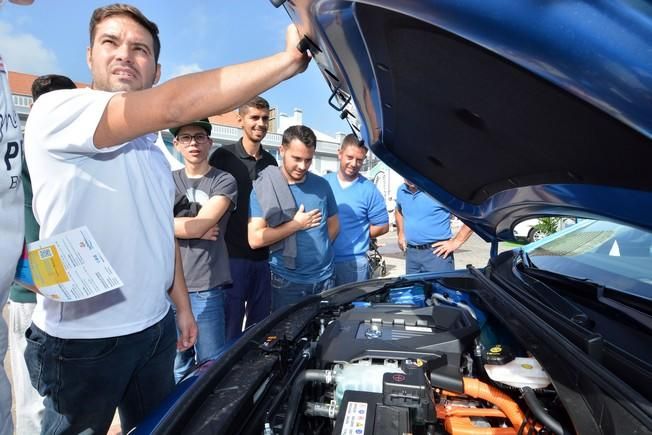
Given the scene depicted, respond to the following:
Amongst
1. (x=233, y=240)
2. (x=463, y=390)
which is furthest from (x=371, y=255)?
(x=463, y=390)

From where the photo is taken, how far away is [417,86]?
1.06 m

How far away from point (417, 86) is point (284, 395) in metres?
1.01

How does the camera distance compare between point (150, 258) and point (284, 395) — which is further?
point (150, 258)

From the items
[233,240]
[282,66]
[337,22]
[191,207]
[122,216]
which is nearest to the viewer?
[337,22]

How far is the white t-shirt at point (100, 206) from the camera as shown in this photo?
104cm

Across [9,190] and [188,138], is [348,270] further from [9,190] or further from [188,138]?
[9,190]

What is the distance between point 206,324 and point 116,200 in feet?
4.39

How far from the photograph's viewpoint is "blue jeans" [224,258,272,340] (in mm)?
2738

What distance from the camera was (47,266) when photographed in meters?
1.06

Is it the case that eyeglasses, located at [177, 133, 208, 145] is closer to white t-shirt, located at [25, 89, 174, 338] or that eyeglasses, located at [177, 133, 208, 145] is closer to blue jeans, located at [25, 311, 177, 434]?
white t-shirt, located at [25, 89, 174, 338]

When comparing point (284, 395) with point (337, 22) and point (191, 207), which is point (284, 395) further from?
point (191, 207)

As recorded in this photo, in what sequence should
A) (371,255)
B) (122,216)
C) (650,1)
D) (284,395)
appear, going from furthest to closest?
(371,255) → (122,216) → (284,395) → (650,1)

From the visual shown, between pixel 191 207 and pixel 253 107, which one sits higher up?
pixel 253 107

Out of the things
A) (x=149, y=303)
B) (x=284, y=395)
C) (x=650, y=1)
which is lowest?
(x=284, y=395)
